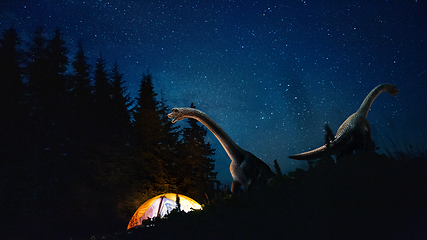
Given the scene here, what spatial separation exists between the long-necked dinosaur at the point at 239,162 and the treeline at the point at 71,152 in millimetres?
9670

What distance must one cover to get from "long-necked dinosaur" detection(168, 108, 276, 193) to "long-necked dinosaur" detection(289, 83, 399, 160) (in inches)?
49.8

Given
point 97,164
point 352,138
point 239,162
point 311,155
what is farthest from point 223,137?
point 97,164

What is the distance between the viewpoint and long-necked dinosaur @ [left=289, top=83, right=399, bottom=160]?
6.52 m

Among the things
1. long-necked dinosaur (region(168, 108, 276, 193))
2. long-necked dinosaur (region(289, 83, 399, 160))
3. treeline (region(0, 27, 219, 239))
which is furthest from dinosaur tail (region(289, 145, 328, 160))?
treeline (region(0, 27, 219, 239))

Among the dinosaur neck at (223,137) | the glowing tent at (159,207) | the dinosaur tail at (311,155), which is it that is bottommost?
the glowing tent at (159,207)

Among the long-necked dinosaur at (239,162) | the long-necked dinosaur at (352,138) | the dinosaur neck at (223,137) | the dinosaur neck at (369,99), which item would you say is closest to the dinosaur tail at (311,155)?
the long-necked dinosaur at (352,138)

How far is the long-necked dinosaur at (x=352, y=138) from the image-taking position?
21.4 feet

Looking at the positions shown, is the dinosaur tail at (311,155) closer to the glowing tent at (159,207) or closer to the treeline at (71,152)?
the glowing tent at (159,207)

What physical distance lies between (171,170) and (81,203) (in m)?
6.51

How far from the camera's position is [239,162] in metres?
6.67

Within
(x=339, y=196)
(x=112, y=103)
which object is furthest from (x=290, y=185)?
(x=112, y=103)

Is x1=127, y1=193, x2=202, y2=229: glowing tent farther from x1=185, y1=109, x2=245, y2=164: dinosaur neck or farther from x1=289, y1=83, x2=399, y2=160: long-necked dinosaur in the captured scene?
x1=289, y1=83, x2=399, y2=160: long-necked dinosaur

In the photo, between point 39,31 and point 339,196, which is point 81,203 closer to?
point 39,31

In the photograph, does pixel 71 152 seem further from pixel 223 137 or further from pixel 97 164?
pixel 223 137
